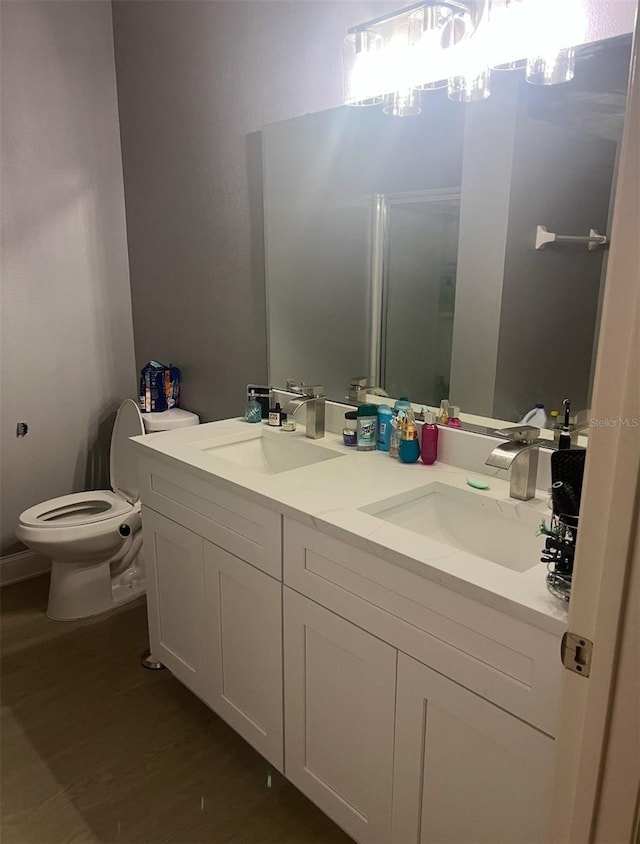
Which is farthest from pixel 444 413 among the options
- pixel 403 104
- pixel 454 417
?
pixel 403 104

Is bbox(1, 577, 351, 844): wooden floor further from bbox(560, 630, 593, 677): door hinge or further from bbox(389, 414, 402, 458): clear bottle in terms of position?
bbox(560, 630, 593, 677): door hinge

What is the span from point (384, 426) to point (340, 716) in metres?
0.77

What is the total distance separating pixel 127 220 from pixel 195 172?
59cm

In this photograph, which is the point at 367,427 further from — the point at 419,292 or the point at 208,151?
the point at 208,151

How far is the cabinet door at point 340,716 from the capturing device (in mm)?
1297

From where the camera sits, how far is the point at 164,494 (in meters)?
1.87

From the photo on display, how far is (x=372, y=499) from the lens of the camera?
56.3 inches

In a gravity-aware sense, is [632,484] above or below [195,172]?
below

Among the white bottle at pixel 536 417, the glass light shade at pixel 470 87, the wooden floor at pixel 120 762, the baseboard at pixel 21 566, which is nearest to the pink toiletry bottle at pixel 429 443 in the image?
the white bottle at pixel 536 417

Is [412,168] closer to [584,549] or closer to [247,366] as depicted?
[247,366]

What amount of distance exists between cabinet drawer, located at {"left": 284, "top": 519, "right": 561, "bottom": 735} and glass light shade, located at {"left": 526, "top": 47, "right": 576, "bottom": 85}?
1086mm

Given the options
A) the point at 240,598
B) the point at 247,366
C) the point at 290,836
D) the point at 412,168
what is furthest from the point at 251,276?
the point at 290,836

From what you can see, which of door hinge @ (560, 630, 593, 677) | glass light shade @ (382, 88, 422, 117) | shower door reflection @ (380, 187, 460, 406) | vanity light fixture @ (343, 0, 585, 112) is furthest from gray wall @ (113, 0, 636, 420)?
door hinge @ (560, 630, 593, 677)

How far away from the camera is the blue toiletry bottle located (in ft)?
5.90
